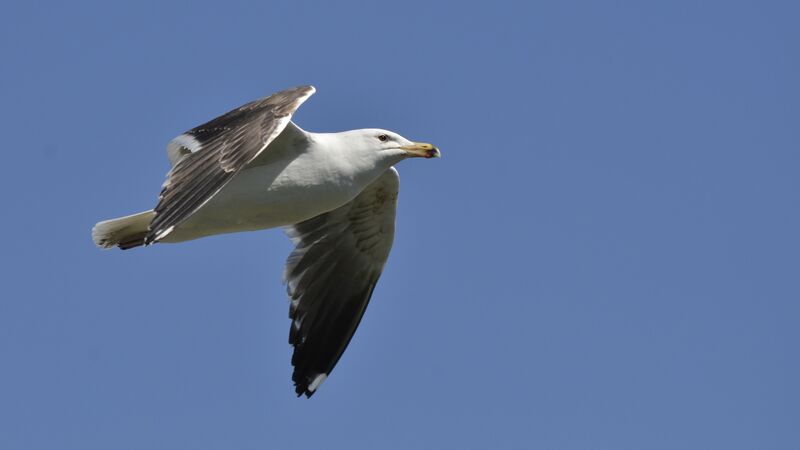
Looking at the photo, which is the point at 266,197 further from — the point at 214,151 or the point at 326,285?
the point at 326,285

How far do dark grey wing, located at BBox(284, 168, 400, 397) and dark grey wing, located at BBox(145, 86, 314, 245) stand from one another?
2.11 m

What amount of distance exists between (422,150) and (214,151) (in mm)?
1759

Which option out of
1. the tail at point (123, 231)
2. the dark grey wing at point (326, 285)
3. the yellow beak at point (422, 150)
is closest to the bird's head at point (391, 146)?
the yellow beak at point (422, 150)

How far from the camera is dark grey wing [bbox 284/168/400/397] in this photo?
1241cm

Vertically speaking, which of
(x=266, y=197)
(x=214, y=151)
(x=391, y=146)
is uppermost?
(x=391, y=146)

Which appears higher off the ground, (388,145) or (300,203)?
(388,145)

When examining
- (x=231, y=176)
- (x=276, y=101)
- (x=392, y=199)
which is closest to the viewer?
(x=231, y=176)

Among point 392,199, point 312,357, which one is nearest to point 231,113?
point 392,199

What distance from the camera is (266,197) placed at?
34.6 ft

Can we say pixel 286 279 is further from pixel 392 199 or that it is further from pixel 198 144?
pixel 198 144

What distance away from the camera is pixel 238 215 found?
10594mm

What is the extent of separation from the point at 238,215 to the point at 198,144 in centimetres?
65

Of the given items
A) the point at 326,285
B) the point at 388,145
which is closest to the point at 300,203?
the point at 388,145

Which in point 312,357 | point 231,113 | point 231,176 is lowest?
point 312,357
